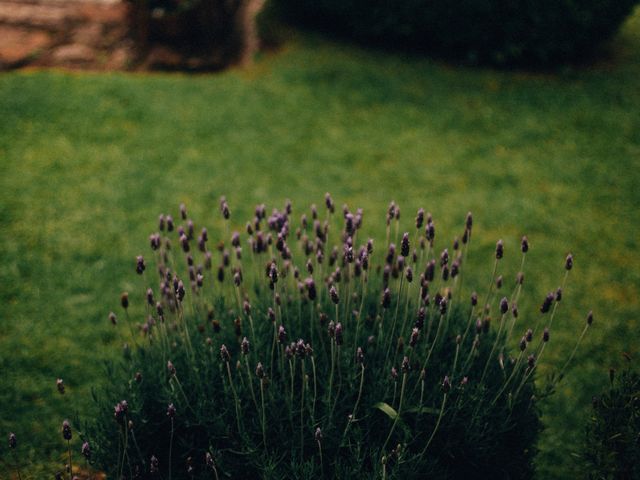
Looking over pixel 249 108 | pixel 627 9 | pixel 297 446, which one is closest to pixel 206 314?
pixel 297 446

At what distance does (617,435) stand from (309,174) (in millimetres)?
4630

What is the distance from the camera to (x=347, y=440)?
2.64m

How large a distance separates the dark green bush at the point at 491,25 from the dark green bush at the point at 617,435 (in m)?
6.67

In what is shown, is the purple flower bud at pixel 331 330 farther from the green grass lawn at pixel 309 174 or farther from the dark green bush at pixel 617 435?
the green grass lawn at pixel 309 174

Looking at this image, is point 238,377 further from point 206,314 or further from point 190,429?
point 206,314

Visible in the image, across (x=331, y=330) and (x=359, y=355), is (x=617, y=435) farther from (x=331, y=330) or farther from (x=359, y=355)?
(x=331, y=330)

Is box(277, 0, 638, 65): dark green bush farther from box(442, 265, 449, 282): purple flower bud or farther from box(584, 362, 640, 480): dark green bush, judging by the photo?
box(584, 362, 640, 480): dark green bush

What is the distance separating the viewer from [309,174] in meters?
6.54

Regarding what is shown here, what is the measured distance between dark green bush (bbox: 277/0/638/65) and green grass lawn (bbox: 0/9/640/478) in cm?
38

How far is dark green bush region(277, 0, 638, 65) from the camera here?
8086 millimetres

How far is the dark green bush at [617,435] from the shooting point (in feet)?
7.55

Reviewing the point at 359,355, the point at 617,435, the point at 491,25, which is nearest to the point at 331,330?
the point at 359,355

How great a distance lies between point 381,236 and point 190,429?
3158 millimetres

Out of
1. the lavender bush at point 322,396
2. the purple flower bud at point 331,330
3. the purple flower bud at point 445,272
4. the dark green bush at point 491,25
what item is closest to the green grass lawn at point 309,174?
the dark green bush at point 491,25
